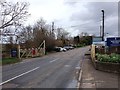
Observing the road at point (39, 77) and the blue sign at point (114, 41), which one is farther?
the blue sign at point (114, 41)

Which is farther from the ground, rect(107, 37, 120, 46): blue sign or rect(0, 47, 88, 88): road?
rect(107, 37, 120, 46): blue sign

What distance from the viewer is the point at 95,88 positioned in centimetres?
1380

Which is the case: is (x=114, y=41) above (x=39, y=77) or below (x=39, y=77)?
above

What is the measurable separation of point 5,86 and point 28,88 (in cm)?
145

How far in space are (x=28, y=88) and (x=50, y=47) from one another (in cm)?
6151

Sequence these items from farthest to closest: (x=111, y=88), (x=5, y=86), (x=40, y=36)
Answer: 1. (x=40, y=36)
2. (x=5, y=86)
3. (x=111, y=88)

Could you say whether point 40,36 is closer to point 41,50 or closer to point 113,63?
point 41,50

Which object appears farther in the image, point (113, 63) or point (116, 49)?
point (116, 49)

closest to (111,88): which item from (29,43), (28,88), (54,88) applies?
(54,88)

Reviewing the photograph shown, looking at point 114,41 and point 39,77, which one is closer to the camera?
point 39,77

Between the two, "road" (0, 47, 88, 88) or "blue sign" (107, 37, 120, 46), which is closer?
"road" (0, 47, 88, 88)

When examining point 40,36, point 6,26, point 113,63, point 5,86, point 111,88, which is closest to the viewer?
point 111,88

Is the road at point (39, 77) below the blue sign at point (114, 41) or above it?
below

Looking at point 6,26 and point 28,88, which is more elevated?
point 6,26
